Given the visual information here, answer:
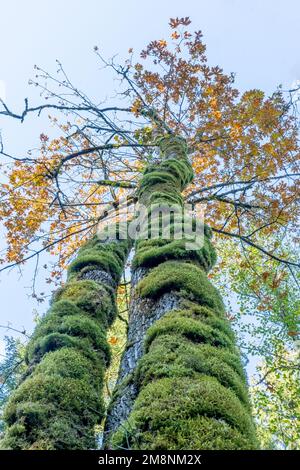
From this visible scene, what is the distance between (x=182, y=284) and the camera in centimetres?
319

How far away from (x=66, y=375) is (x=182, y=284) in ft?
4.21

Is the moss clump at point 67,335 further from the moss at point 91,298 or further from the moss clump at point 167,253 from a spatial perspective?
the moss clump at point 167,253

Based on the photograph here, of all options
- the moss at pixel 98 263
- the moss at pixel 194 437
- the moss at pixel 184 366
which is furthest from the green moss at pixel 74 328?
the moss at pixel 194 437

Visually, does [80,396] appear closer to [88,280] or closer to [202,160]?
[88,280]

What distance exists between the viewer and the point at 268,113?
26.3ft

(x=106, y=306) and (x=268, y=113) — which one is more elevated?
(x=268, y=113)

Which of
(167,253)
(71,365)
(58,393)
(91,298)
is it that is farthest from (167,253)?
(58,393)

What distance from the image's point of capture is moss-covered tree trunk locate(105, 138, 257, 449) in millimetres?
1728

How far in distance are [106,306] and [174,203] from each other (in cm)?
197

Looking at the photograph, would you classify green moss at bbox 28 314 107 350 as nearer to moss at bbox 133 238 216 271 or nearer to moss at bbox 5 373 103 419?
moss at bbox 5 373 103 419

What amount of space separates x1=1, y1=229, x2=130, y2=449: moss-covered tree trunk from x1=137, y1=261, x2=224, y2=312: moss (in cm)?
71

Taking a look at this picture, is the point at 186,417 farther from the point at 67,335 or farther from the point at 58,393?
the point at 67,335

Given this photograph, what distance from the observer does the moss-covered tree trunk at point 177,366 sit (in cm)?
173
